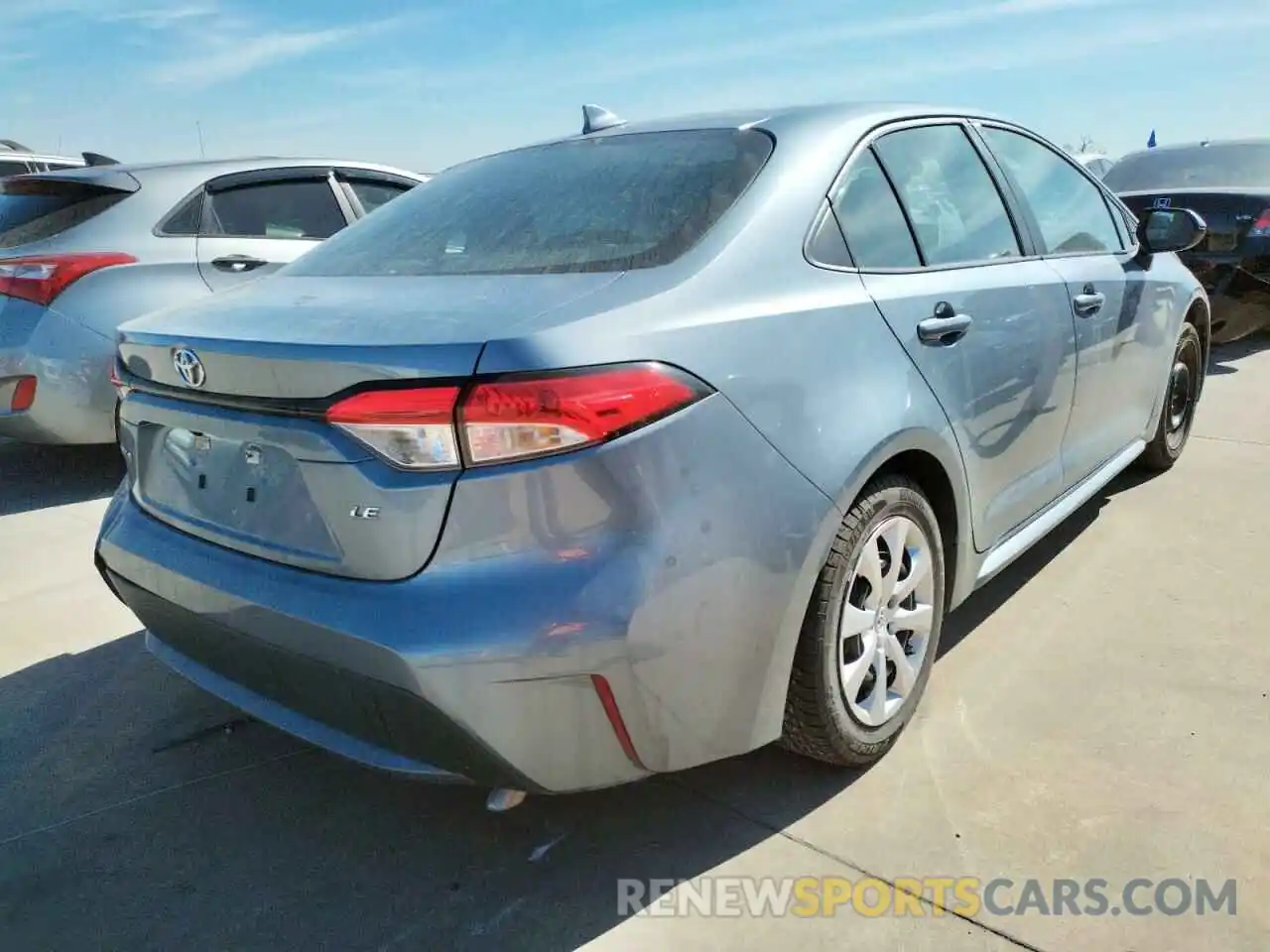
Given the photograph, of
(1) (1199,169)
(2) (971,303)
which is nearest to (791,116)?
(2) (971,303)

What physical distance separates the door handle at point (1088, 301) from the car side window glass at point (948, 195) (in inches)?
12.1

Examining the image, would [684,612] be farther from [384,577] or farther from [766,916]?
[766,916]

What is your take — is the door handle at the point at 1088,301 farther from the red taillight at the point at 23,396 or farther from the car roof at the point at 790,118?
the red taillight at the point at 23,396

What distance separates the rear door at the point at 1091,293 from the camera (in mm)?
3164

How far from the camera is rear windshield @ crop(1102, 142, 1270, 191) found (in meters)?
7.82

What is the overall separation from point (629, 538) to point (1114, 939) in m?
1.16

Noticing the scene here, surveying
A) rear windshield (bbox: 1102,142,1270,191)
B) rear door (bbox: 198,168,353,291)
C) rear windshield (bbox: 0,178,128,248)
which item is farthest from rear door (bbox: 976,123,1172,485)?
rear windshield (bbox: 1102,142,1270,191)

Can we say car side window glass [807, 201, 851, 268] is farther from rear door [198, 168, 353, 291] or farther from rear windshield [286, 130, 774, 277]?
rear door [198, 168, 353, 291]

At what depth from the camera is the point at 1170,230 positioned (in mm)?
3703

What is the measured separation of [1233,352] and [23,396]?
787 cm

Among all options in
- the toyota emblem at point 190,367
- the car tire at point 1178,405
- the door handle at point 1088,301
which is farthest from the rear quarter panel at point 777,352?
the car tire at point 1178,405

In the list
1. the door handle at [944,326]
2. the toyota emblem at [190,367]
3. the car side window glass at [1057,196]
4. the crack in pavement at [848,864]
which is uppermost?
the car side window glass at [1057,196]

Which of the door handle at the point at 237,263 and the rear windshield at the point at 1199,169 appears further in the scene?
the rear windshield at the point at 1199,169

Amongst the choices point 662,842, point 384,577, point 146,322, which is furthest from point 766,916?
point 146,322
